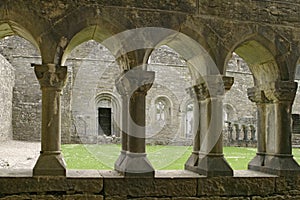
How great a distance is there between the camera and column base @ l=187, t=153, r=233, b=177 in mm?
4312

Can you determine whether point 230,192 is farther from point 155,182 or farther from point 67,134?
point 67,134

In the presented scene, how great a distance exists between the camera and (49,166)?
3912mm

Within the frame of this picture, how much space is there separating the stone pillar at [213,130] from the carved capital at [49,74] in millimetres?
1629


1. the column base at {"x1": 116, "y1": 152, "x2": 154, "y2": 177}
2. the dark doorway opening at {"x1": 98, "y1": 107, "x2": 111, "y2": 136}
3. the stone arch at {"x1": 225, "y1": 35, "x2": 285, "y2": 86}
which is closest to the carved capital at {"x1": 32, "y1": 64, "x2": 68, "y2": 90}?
the column base at {"x1": 116, "y1": 152, "x2": 154, "y2": 177}

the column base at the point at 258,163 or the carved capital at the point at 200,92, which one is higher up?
the carved capital at the point at 200,92

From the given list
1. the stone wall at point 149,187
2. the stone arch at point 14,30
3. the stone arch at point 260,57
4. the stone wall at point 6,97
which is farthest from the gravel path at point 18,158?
the stone wall at point 6,97

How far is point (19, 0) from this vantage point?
3949 millimetres

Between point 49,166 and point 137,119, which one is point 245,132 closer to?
point 137,119

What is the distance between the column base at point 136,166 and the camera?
4.10 m

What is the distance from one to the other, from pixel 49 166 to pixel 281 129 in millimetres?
2680

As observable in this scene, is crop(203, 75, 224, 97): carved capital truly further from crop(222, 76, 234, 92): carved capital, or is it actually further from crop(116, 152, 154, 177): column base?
crop(116, 152, 154, 177): column base

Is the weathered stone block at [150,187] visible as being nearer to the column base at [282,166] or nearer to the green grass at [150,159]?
the column base at [282,166]

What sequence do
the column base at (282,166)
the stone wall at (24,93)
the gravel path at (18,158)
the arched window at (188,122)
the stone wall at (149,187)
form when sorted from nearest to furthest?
the stone wall at (149,187), the column base at (282,166), the gravel path at (18,158), the stone wall at (24,93), the arched window at (188,122)

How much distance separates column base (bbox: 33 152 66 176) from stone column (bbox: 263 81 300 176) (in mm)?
2434
